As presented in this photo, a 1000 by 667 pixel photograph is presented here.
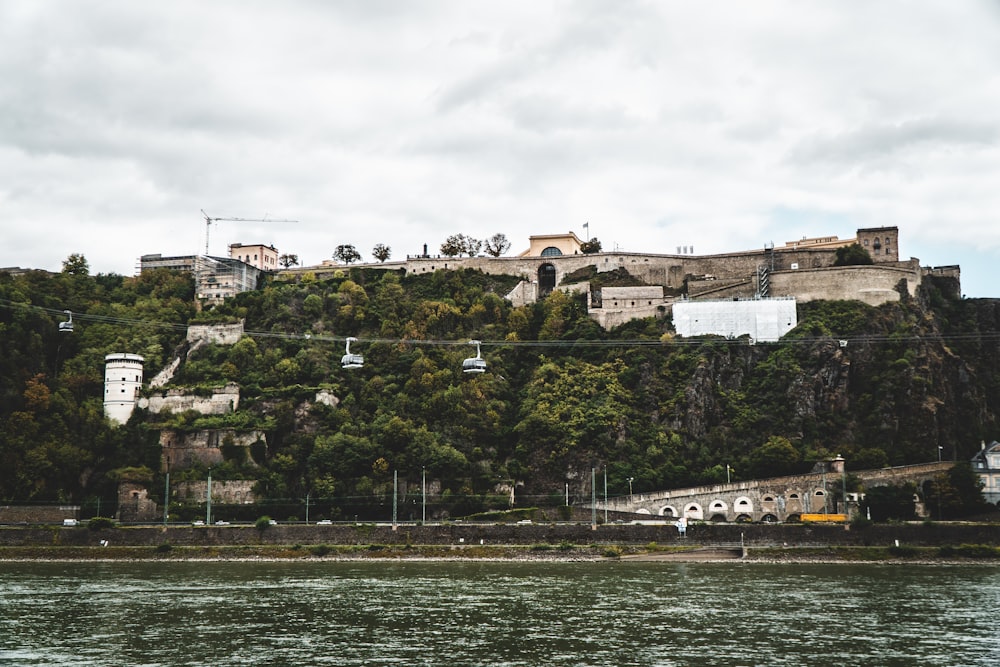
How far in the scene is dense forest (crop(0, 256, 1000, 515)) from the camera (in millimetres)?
67562

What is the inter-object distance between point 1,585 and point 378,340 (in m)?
41.5

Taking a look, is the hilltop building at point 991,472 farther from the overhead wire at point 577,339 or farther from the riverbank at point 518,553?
the overhead wire at point 577,339

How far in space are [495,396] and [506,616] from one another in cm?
4119

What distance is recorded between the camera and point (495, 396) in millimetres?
75812

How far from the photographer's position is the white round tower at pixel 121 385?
77.4 metres

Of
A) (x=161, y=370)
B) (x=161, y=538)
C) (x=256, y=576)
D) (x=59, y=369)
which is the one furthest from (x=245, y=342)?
(x=256, y=576)

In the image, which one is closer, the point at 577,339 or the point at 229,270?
the point at 577,339

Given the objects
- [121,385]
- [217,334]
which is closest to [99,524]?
[121,385]

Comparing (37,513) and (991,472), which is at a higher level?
(991,472)

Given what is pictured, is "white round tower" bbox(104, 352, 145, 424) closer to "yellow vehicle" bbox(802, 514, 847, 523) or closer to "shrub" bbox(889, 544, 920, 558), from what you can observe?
"yellow vehicle" bbox(802, 514, 847, 523)

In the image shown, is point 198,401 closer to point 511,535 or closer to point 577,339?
point 577,339

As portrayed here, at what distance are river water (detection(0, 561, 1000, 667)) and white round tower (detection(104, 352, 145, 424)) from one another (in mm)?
27354

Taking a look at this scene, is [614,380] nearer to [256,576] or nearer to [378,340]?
[378,340]

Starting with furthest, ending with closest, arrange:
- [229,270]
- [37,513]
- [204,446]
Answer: [229,270], [204,446], [37,513]
